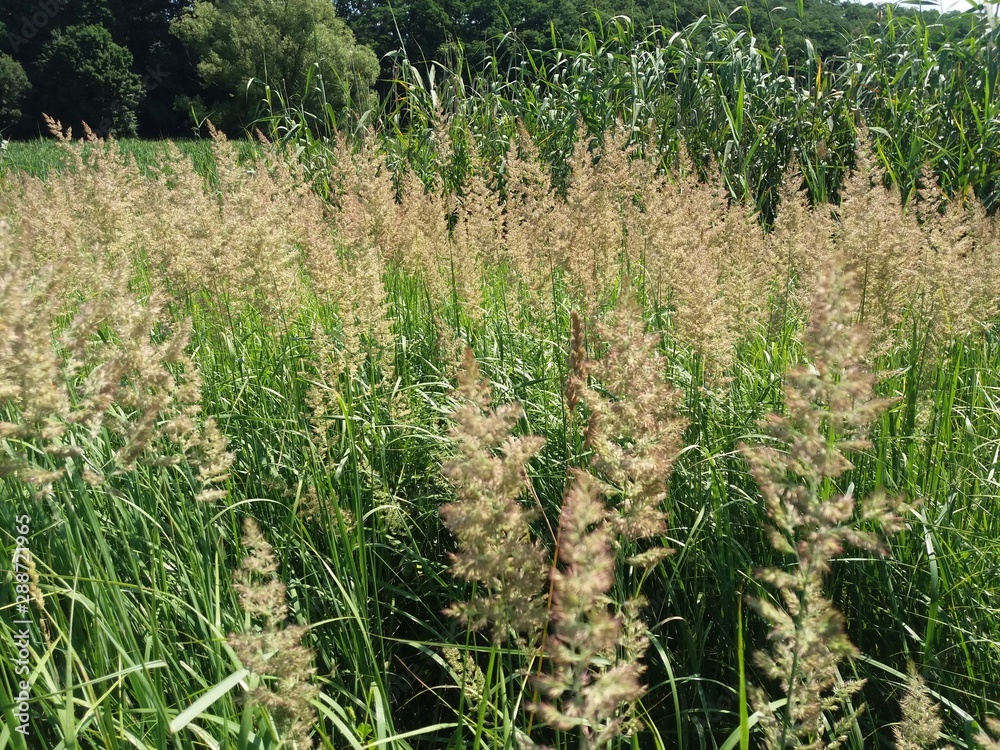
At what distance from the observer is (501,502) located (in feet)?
3.34

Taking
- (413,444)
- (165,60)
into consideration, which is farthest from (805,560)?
(165,60)

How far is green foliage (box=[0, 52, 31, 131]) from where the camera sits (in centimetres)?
3334

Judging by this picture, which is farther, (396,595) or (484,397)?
(396,595)

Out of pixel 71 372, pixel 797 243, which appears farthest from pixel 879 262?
pixel 71 372

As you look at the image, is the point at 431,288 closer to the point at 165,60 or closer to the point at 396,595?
the point at 396,595

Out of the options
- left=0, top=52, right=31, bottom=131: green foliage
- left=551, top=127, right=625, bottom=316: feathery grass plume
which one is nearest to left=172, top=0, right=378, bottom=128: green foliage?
left=0, top=52, right=31, bottom=131: green foliage

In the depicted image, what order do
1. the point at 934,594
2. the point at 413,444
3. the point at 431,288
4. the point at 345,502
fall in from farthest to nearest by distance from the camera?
the point at 431,288 → the point at 413,444 → the point at 345,502 → the point at 934,594

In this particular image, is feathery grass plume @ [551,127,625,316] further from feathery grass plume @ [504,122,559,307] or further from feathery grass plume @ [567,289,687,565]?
feathery grass plume @ [567,289,687,565]

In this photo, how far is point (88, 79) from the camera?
38.5m

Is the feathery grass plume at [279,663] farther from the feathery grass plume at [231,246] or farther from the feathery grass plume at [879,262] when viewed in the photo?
the feathery grass plume at [879,262]

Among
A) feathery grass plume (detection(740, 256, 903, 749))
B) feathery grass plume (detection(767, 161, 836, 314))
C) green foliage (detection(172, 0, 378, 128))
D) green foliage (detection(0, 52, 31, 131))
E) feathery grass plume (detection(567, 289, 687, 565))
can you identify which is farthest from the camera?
Answer: green foliage (detection(0, 52, 31, 131))

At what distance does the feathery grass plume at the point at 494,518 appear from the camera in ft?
3.29

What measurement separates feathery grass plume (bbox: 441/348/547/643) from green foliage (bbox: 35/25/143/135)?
4258 centimetres

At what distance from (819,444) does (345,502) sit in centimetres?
153
